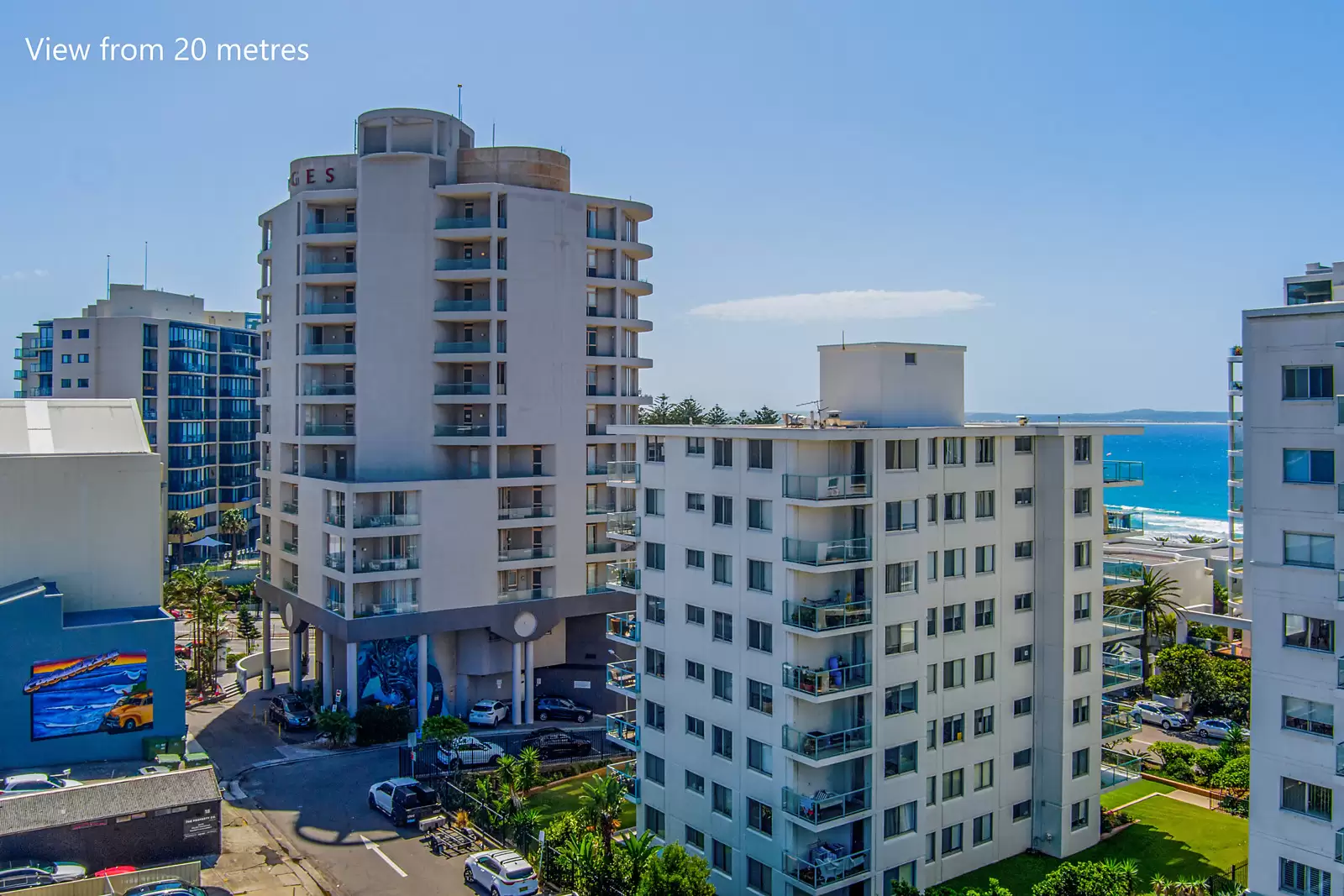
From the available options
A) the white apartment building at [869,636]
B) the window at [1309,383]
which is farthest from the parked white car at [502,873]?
the window at [1309,383]

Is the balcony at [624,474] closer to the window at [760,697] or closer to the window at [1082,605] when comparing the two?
the window at [760,697]

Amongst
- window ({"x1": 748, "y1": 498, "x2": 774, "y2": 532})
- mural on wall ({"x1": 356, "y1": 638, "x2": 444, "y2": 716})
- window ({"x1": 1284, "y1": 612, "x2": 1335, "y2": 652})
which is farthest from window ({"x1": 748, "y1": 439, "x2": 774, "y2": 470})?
mural on wall ({"x1": 356, "y1": 638, "x2": 444, "y2": 716})

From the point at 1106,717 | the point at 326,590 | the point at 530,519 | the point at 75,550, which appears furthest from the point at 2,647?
the point at 1106,717

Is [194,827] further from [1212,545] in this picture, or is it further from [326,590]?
[1212,545]

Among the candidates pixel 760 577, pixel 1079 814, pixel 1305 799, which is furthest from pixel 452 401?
pixel 1305 799

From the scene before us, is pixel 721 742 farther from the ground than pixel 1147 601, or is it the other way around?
pixel 1147 601

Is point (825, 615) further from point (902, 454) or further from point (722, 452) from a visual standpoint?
point (722, 452)
